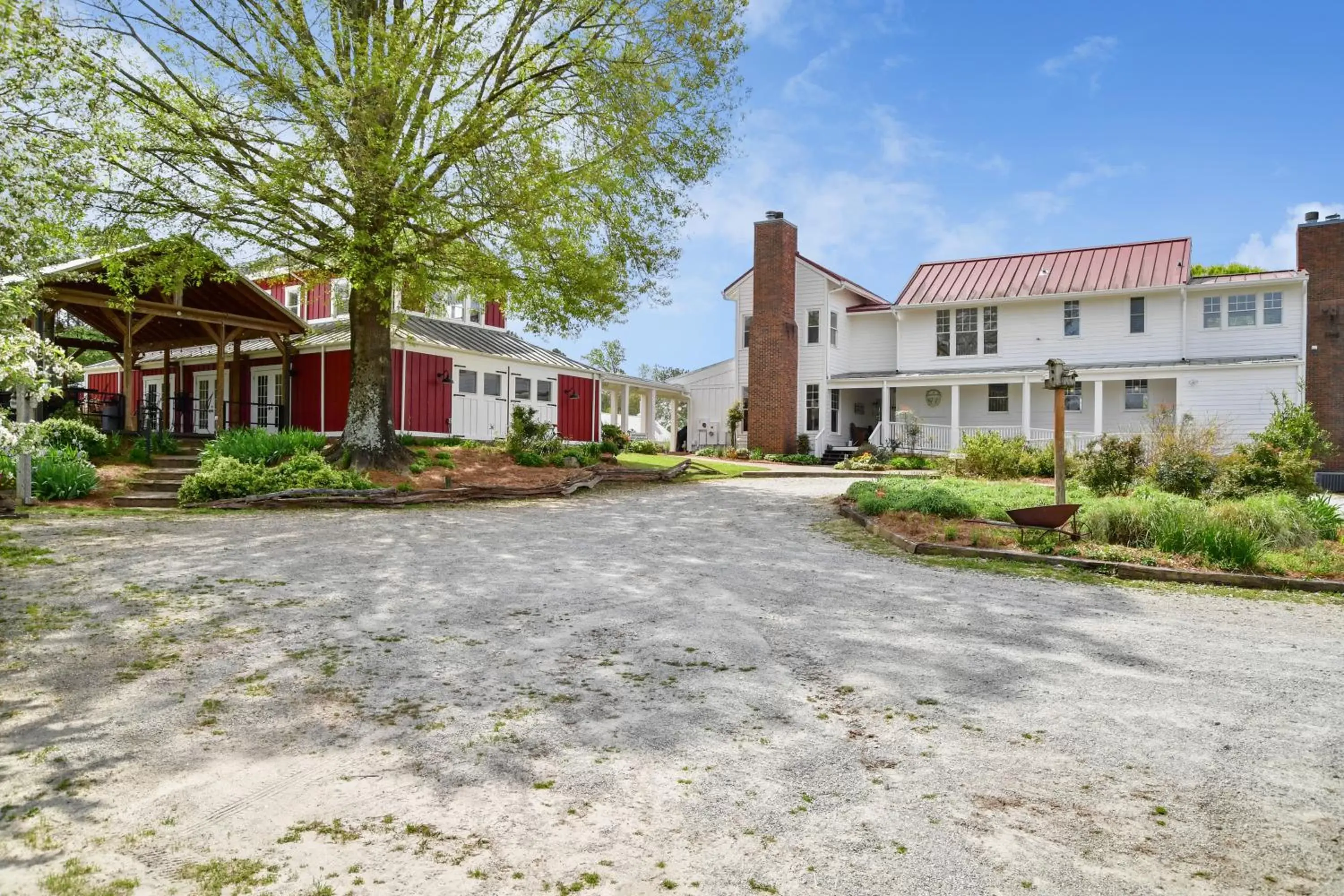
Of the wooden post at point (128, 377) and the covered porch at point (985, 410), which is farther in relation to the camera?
the covered porch at point (985, 410)

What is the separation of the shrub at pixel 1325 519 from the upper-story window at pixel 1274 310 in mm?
17778

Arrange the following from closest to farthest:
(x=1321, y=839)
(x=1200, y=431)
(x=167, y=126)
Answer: (x=1321, y=839) < (x=167, y=126) < (x=1200, y=431)

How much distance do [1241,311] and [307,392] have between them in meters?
29.4

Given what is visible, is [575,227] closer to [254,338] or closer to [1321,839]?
[254,338]

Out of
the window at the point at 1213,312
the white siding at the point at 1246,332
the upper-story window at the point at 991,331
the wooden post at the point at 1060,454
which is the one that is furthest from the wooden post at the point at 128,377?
the window at the point at 1213,312

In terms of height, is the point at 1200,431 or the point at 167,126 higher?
the point at 167,126

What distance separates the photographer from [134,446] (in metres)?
17.4

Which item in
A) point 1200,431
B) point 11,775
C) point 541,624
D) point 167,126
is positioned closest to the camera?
point 11,775

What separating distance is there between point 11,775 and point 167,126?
46.7 feet

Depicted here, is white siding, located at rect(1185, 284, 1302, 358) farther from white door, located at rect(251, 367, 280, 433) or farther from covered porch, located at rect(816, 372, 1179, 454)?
white door, located at rect(251, 367, 280, 433)

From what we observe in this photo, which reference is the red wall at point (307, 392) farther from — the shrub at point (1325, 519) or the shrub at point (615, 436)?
the shrub at point (1325, 519)

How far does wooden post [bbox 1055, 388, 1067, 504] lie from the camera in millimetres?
11164

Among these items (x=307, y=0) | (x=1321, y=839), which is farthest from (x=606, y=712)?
(x=307, y=0)

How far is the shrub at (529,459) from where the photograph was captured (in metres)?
18.7
